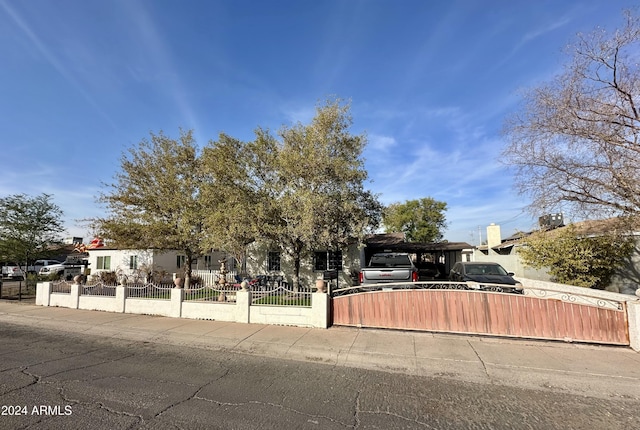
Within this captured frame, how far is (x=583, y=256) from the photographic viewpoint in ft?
36.5

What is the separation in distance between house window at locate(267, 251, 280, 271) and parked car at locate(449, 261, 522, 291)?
9.56 meters

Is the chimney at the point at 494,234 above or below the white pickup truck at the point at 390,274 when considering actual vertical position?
above

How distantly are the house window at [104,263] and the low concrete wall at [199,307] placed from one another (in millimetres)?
10489

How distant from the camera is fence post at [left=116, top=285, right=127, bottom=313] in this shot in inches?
436

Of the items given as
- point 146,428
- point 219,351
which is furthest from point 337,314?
point 146,428

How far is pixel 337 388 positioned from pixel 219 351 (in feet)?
10.6

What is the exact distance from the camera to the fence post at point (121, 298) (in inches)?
436

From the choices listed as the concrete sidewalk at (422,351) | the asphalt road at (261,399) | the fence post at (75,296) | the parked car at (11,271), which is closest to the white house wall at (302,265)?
the fence post at (75,296)

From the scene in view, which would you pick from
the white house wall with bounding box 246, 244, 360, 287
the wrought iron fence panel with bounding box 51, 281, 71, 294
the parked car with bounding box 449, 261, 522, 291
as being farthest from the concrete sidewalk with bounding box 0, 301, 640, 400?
the white house wall with bounding box 246, 244, 360, 287

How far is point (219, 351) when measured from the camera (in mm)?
6852

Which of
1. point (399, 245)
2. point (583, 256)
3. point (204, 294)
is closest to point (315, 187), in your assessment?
point (204, 294)

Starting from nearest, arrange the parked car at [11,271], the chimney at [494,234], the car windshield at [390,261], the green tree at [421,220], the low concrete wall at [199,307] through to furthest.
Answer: the low concrete wall at [199,307]
the car windshield at [390,261]
the parked car at [11,271]
the chimney at [494,234]
the green tree at [421,220]

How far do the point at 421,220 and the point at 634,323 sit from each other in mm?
35097

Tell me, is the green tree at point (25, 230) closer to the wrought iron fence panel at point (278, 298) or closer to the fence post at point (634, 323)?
the wrought iron fence panel at point (278, 298)
